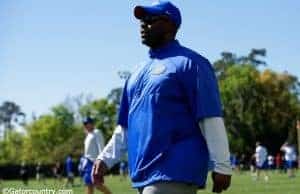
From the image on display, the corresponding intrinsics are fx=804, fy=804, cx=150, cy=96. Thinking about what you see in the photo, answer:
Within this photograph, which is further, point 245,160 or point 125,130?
point 245,160

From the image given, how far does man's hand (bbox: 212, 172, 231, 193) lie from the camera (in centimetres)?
512

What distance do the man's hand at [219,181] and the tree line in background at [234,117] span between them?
90.9 meters

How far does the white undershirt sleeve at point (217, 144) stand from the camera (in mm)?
5148

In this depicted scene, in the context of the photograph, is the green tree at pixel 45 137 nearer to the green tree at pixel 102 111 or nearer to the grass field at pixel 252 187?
the green tree at pixel 102 111

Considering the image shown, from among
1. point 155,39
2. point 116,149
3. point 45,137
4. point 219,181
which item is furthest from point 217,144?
point 45,137

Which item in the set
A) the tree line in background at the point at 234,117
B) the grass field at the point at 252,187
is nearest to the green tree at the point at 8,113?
the tree line in background at the point at 234,117

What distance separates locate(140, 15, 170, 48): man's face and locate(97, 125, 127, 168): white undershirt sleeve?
2.48 ft

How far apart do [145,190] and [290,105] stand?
103906 mm

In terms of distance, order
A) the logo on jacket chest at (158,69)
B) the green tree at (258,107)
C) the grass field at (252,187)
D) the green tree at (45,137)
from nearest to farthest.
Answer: the logo on jacket chest at (158,69) → the grass field at (252,187) → the green tree at (258,107) → the green tree at (45,137)

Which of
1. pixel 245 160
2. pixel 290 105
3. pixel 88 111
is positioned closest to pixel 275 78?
pixel 290 105

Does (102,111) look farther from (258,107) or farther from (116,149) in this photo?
(116,149)

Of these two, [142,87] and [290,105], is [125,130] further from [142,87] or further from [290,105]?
[290,105]

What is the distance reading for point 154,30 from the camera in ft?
18.5

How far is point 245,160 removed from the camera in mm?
101438
